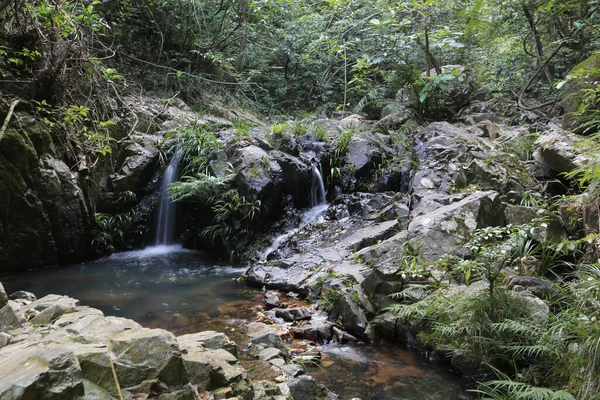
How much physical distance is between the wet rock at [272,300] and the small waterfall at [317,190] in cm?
329

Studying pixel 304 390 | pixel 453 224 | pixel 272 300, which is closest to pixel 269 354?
pixel 304 390

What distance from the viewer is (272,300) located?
5289 millimetres

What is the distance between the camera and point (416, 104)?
10859mm

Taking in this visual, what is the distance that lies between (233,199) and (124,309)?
9.71 ft

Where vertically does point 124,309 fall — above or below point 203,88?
below

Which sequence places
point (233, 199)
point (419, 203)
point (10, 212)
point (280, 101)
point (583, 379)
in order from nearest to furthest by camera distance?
point (583, 379) < point (10, 212) < point (419, 203) < point (233, 199) < point (280, 101)

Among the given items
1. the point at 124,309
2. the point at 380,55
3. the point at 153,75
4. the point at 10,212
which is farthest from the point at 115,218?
the point at 380,55

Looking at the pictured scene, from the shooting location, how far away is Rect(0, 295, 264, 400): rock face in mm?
1693

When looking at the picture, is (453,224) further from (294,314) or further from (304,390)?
(304,390)

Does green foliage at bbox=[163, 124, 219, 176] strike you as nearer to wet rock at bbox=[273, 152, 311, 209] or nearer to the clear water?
wet rock at bbox=[273, 152, 311, 209]

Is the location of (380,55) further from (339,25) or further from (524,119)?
(524,119)

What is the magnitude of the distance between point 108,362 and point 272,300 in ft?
11.1

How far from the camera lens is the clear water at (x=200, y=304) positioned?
352cm

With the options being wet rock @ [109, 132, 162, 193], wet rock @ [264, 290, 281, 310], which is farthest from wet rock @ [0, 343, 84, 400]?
wet rock @ [109, 132, 162, 193]
